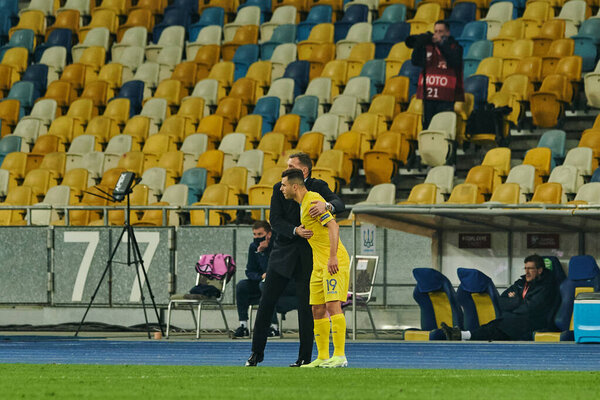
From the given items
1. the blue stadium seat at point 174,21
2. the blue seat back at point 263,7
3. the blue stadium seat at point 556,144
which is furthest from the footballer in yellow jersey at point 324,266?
the blue stadium seat at point 174,21

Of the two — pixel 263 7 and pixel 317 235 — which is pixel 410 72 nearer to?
pixel 263 7

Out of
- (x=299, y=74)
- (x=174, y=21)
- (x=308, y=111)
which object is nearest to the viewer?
(x=308, y=111)

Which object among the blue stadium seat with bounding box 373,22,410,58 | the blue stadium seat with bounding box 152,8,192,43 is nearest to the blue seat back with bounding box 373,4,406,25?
the blue stadium seat with bounding box 373,22,410,58

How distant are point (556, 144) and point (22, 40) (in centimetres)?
1407

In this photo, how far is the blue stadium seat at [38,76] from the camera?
27.1 m

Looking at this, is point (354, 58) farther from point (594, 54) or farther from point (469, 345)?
point (469, 345)

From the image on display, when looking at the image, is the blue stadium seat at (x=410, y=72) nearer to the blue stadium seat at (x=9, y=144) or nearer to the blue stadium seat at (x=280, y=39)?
the blue stadium seat at (x=280, y=39)

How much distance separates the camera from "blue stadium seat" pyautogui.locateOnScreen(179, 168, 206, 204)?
21062mm

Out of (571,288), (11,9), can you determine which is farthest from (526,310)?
(11,9)

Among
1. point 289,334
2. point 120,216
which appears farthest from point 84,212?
point 289,334

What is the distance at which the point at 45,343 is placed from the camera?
50.5 ft

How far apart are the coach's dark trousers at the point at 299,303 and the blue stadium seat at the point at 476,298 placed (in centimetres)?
516

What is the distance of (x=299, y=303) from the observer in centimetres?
1102

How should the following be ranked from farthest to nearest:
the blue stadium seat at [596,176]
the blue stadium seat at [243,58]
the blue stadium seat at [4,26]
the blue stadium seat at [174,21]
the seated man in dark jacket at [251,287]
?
the blue stadium seat at [4,26] < the blue stadium seat at [174,21] < the blue stadium seat at [243,58] < the blue stadium seat at [596,176] < the seated man in dark jacket at [251,287]
